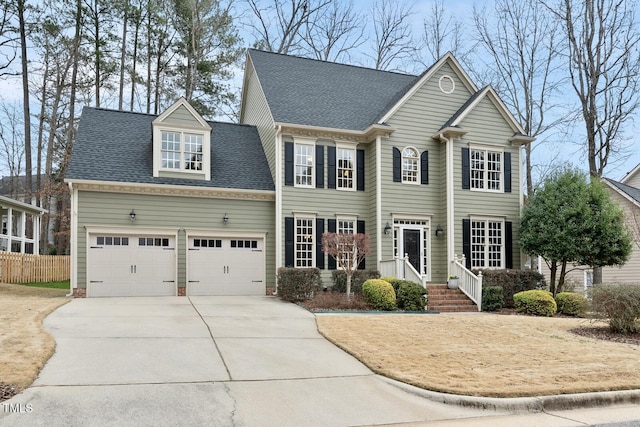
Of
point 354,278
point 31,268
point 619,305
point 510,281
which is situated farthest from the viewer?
point 31,268

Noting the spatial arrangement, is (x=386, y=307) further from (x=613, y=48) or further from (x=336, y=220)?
(x=613, y=48)

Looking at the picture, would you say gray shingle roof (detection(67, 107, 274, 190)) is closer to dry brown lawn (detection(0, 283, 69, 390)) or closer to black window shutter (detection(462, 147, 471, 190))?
dry brown lawn (detection(0, 283, 69, 390))

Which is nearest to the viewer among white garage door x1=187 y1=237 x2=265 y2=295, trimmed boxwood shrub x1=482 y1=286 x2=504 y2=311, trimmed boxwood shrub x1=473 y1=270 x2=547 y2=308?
trimmed boxwood shrub x1=482 y1=286 x2=504 y2=311

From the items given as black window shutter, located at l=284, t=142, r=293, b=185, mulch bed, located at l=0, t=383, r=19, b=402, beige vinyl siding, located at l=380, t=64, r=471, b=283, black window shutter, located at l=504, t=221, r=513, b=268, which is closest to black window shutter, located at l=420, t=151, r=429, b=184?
beige vinyl siding, located at l=380, t=64, r=471, b=283

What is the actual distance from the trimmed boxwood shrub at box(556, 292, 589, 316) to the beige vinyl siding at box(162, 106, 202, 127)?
13362mm

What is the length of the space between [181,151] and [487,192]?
1132 centimetres

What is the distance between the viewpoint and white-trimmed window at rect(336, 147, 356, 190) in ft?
64.7

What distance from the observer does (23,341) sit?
8852mm

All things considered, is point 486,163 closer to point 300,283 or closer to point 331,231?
point 331,231

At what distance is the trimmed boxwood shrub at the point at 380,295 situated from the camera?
A: 1523 cm

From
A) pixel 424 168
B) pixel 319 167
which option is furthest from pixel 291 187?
pixel 424 168

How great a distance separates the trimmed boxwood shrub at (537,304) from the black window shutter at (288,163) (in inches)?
337

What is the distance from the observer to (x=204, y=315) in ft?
41.9

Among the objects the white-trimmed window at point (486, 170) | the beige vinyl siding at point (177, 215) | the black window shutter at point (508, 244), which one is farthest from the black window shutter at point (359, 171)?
the black window shutter at point (508, 244)
